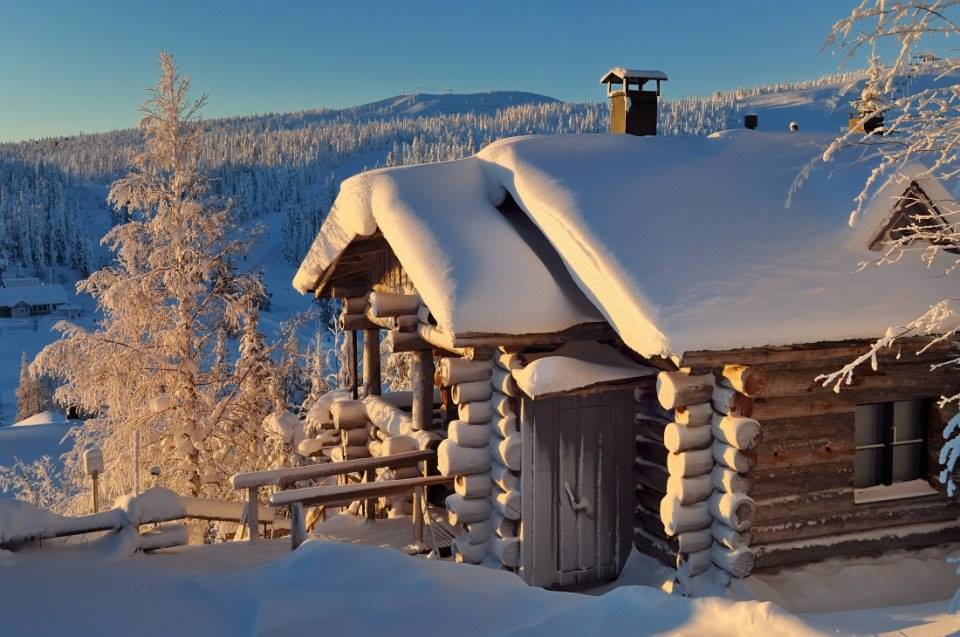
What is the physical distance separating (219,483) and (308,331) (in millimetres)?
109187

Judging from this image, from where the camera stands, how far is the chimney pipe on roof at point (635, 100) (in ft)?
40.6

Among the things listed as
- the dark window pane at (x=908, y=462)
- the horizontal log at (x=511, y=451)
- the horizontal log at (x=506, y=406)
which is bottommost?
the dark window pane at (x=908, y=462)

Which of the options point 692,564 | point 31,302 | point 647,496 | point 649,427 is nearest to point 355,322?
point 649,427

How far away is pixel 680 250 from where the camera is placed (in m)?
8.25

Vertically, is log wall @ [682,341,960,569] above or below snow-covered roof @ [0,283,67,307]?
above

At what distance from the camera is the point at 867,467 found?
28.8 feet

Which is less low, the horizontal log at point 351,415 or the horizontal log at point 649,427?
the horizontal log at point 649,427

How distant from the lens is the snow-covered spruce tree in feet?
50.1

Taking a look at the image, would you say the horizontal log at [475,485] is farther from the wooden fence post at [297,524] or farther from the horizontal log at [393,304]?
the horizontal log at [393,304]

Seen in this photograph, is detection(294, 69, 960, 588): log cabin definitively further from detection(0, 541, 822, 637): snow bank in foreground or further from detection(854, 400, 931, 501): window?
detection(0, 541, 822, 637): snow bank in foreground

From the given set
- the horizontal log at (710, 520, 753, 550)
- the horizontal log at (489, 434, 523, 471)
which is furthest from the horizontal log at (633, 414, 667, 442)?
the horizontal log at (489, 434, 523, 471)

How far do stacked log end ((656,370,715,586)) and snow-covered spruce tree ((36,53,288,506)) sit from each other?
1047 centimetres

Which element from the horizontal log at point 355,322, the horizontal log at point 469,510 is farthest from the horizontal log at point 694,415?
the horizontal log at point 355,322

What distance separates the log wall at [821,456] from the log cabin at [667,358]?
0.08 ft
